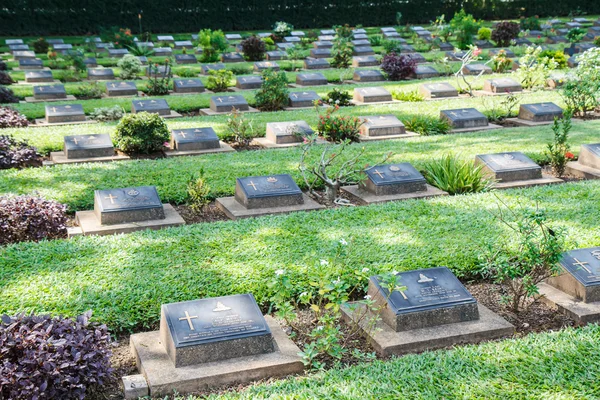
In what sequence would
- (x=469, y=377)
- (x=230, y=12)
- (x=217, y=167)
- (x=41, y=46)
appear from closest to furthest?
(x=469, y=377)
(x=217, y=167)
(x=41, y=46)
(x=230, y=12)

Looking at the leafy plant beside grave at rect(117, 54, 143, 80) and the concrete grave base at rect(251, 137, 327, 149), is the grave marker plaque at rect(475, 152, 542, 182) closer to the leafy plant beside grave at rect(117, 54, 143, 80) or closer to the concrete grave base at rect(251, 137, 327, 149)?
the concrete grave base at rect(251, 137, 327, 149)

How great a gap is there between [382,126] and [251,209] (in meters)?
4.46

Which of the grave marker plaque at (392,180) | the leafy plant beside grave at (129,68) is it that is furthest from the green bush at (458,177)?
the leafy plant beside grave at (129,68)

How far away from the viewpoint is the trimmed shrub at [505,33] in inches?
929

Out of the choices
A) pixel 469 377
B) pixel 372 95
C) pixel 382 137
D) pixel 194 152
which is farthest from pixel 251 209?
pixel 372 95

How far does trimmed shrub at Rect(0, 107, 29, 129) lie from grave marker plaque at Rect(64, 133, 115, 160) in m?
2.19

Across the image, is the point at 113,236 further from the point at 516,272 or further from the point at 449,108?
the point at 449,108

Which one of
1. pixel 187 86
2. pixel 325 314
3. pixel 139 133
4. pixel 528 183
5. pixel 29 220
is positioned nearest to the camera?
pixel 325 314

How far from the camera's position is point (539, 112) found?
12.6 metres

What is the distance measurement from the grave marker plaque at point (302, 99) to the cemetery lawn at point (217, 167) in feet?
11.3

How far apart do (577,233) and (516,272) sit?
178 centimetres

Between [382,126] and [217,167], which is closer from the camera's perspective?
[217,167]

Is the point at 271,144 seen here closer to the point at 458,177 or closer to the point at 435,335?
the point at 458,177

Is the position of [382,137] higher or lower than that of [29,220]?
lower
